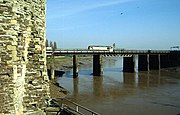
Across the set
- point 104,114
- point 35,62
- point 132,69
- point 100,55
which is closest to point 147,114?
point 104,114

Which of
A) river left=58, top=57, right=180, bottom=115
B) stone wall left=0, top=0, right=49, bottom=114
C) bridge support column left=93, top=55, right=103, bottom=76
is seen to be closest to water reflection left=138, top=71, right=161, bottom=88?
river left=58, top=57, right=180, bottom=115

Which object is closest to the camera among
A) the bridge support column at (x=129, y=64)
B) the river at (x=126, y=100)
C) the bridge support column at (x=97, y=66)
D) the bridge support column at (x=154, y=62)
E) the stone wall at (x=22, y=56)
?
the stone wall at (x=22, y=56)

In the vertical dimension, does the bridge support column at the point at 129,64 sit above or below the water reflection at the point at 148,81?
above

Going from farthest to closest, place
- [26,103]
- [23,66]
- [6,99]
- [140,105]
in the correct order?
1. [140,105]
2. [26,103]
3. [23,66]
4. [6,99]

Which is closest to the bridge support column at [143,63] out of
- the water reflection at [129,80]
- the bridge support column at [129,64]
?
the bridge support column at [129,64]

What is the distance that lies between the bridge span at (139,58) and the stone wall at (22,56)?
1569 inches

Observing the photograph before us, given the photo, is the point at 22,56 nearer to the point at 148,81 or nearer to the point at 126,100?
the point at 126,100

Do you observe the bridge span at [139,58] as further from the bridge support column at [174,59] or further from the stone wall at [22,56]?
the stone wall at [22,56]

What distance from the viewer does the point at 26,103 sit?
10.5 metres

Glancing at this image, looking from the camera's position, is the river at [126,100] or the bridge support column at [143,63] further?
the bridge support column at [143,63]

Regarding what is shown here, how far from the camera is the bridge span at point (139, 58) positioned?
56000 millimetres

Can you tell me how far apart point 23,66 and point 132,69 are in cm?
5646

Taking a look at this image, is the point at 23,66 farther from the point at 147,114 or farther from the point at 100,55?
the point at 100,55

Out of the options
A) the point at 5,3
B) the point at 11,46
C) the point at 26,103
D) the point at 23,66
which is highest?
the point at 5,3
